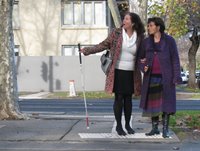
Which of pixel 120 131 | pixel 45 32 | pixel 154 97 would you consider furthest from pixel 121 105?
pixel 45 32

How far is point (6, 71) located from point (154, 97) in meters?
3.45

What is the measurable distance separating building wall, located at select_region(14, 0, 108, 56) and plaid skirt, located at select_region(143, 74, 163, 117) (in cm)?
2569

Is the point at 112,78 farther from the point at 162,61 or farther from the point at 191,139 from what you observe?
the point at 191,139

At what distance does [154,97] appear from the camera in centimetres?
797

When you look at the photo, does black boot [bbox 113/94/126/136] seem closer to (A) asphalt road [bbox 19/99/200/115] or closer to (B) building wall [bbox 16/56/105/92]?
(A) asphalt road [bbox 19/99/200/115]

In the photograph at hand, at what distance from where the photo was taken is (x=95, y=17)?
3375 cm

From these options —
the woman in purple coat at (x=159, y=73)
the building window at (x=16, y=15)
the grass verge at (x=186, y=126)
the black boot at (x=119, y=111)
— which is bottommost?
the grass verge at (x=186, y=126)

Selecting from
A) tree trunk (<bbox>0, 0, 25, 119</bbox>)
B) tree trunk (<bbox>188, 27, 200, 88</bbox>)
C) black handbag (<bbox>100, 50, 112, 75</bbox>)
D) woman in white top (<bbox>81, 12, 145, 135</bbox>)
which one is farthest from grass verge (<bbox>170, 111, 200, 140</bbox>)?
tree trunk (<bbox>188, 27, 200, 88</bbox>)

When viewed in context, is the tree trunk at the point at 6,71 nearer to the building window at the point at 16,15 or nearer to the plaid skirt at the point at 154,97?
the plaid skirt at the point at 154,97

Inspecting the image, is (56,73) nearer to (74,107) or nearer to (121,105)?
(74,107)

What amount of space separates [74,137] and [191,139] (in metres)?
1.84

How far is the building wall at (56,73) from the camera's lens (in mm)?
30750

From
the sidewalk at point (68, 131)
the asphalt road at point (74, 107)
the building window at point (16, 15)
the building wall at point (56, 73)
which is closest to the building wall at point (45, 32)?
the building window at point (16, 15)

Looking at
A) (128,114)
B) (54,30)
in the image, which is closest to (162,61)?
(128,114)
